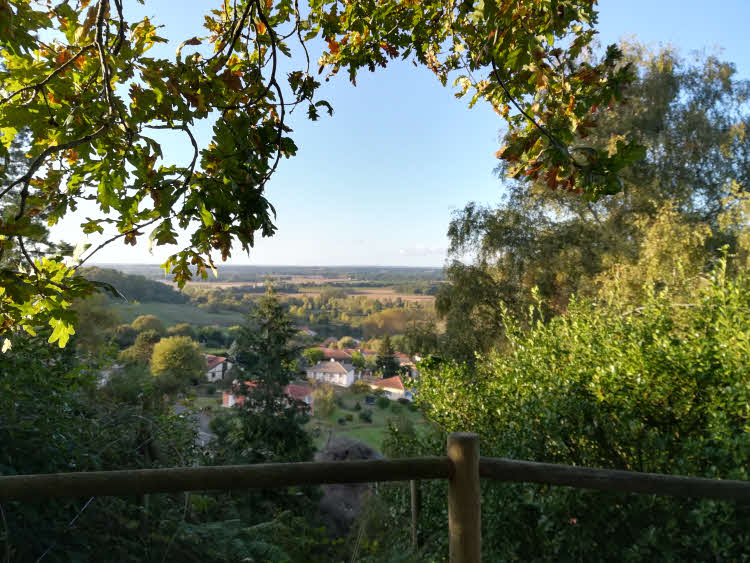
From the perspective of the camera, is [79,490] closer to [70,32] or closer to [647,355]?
[70,32]

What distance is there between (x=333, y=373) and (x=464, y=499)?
2313 cm

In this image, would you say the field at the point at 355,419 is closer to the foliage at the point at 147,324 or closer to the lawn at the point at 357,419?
the lawn at the point at 357,419

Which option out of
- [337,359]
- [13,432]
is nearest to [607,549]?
[13,432]

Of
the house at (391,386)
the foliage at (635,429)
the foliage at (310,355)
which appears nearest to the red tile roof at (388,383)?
the house at (391,386)

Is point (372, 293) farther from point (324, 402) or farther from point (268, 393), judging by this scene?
point (268, 393)

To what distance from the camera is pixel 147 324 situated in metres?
18.6

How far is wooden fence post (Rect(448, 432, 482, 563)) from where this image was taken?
1.14m

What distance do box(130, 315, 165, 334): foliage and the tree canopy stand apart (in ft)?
59.8

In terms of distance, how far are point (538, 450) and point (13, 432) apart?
347 cm

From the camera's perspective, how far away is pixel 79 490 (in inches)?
40.8

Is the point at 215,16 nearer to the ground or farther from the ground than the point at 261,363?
farther from the ground

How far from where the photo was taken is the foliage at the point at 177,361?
47.7 feet

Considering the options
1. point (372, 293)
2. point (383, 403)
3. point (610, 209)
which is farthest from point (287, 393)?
point (372, 293)

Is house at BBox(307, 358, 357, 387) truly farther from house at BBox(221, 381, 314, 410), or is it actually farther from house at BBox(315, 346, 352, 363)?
house at BBox(221, 381, 314, 410)
